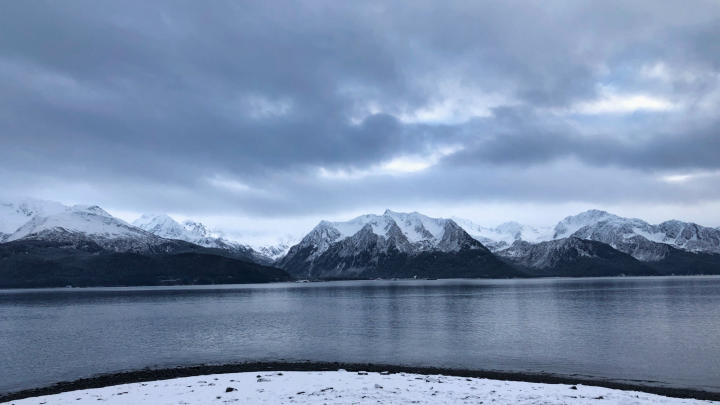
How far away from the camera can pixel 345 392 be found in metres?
37.5

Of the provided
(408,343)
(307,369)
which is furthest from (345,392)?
(408,343)

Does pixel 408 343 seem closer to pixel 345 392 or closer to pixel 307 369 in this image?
pixel 307 369

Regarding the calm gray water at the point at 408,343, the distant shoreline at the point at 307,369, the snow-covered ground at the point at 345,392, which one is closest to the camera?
the snow-covered ground at the point at 345,392

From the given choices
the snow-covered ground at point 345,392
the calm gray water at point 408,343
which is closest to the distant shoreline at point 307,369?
the calm gray water at point 408,343

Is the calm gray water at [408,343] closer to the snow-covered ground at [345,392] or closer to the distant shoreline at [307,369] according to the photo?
the distant shoreline at [307,369]

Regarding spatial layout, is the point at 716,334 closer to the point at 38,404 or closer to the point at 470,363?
the point at 470,363

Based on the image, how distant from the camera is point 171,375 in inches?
2196

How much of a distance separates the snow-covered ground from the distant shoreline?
10.7 metres

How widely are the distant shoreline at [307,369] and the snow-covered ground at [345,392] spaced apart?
10.7m

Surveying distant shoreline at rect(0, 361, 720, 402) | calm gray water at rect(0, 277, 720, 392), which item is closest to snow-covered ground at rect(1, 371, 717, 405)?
distant shoreline at rect(0, 361, 720, 402)

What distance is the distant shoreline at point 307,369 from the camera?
47.9 meters

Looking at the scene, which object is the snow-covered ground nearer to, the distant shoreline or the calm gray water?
the distant shoreline

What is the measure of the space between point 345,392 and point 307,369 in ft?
73.0

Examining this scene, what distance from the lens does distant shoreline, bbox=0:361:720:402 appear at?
47.9 metres
